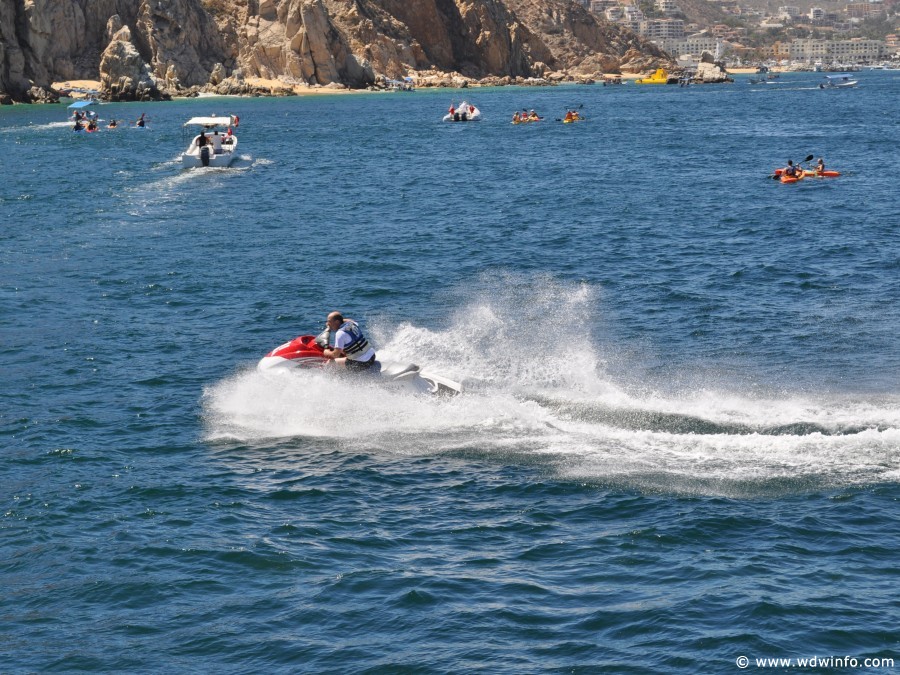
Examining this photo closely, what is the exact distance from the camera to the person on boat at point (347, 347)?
23312 mm

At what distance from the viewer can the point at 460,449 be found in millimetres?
21109

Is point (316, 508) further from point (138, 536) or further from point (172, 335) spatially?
point (172, 335)

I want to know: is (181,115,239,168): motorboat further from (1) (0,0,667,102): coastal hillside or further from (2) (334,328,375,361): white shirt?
(1) (0,0,667,102): coastal hillside

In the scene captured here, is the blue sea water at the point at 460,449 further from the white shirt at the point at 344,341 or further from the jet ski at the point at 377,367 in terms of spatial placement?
the white shirt at the point at 344,341

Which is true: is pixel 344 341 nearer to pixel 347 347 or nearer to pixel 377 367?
pixel 347 347

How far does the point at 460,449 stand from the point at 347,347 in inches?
147

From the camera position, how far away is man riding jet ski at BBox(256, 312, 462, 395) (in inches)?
922

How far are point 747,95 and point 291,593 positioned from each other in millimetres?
161352

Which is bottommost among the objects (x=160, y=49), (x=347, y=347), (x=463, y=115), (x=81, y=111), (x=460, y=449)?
(x=460, y=449)

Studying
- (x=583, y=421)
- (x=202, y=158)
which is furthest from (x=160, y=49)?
(x=583, y=421)

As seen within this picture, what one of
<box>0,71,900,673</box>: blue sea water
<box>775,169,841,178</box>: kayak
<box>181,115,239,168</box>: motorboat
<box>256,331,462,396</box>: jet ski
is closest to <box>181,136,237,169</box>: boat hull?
<box>181,115,239,168</box>: motorboat

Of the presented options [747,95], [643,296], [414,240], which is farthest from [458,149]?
[747,95]

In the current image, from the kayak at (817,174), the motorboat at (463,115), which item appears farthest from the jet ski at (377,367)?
the motorboat at (463,115)

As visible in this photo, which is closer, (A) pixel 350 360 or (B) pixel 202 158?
(A) pixel 350 360
